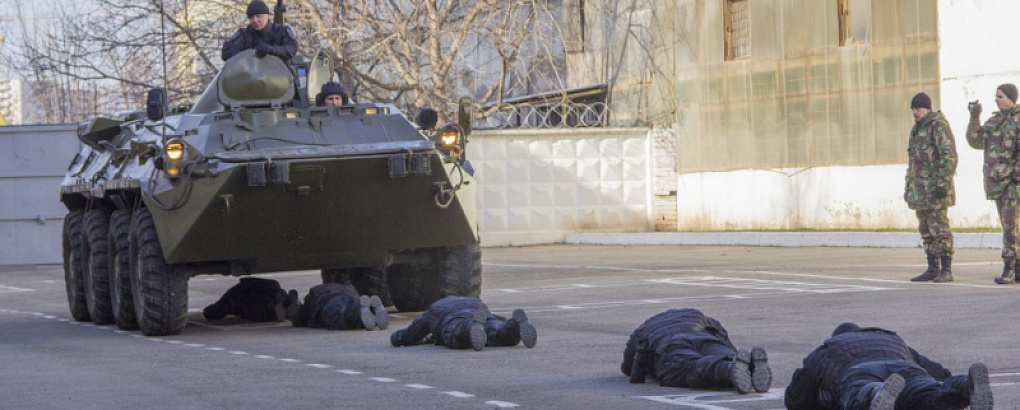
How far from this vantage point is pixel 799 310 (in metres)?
11.4

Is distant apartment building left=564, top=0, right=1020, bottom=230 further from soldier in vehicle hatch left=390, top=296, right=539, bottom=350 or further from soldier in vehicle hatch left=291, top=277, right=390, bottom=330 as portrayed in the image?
soldier in vehicle hatch left=390, top=296, right=539, bottom=350

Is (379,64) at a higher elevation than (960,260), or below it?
higher

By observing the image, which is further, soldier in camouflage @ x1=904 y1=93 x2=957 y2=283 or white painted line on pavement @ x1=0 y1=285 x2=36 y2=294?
white painted line on pavement @ x1=0 y1=285 x2=36 y2=294

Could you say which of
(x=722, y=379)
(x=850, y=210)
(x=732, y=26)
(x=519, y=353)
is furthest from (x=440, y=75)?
(x=722, y=379)


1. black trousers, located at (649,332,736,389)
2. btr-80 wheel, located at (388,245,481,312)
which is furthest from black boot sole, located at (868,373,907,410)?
btr-80 wheel, located at (388,245,481,312)

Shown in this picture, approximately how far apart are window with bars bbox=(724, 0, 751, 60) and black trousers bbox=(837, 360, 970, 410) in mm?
20808

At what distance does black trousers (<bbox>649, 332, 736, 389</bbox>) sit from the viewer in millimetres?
6824

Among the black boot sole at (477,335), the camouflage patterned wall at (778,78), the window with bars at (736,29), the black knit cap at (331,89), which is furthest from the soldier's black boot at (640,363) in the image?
the window with bars at (736,29)

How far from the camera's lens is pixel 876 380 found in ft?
18.2

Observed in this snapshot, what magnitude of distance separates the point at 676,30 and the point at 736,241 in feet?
17.3

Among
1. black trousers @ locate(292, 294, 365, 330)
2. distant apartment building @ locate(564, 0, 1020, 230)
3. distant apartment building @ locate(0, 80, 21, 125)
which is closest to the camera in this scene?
black trousers @ locate(292, 294, 365, 330)

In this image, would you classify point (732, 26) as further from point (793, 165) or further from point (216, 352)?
point (216, 352)

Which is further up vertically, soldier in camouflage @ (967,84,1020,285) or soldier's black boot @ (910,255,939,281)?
soldier in camouflage @ (967,84,1020,285)

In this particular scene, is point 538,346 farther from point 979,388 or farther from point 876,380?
point 979,388
